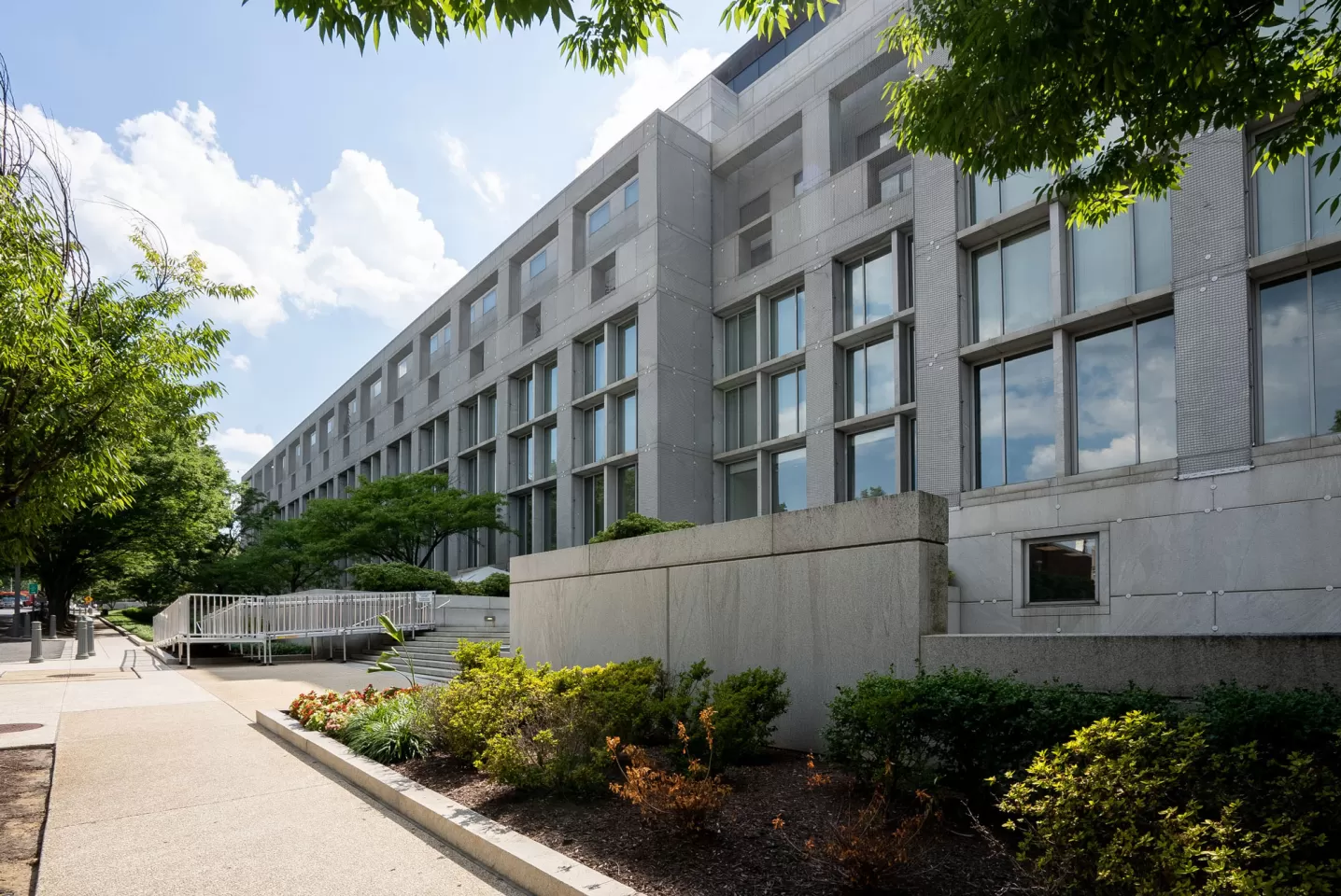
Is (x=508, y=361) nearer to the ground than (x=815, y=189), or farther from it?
nearer to the ground

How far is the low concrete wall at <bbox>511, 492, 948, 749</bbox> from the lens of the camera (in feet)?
25.7

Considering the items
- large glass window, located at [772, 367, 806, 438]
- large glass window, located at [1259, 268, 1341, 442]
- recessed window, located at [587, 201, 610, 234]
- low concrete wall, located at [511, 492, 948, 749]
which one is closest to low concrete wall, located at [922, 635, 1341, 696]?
low concrete wall, located at [511, 492, 948, 749]

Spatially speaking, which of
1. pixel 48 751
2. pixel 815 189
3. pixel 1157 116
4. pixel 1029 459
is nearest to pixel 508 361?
pixel 815 189

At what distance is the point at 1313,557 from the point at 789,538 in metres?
9.71

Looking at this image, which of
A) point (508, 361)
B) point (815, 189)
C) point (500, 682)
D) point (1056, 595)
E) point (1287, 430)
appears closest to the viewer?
point (500, 682)

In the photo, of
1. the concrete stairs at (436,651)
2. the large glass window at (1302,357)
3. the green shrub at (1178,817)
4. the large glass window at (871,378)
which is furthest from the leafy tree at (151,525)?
the green shrub at (1178,817)

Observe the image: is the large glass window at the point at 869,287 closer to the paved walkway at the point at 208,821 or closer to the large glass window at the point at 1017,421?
the large glass window at the point at 1017,421

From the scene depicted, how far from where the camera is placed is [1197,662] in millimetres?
5859

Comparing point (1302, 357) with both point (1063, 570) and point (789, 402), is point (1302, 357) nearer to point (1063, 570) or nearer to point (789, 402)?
point (1063, 570)

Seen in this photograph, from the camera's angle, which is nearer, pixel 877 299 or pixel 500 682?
pixel 500 682

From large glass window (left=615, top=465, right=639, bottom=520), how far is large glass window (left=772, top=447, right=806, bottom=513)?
5376 millimetres

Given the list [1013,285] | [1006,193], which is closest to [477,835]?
[1013,285]

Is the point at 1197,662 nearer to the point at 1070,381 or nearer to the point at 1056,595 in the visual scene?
the point at 1056,595

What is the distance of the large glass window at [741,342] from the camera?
2841 cm
